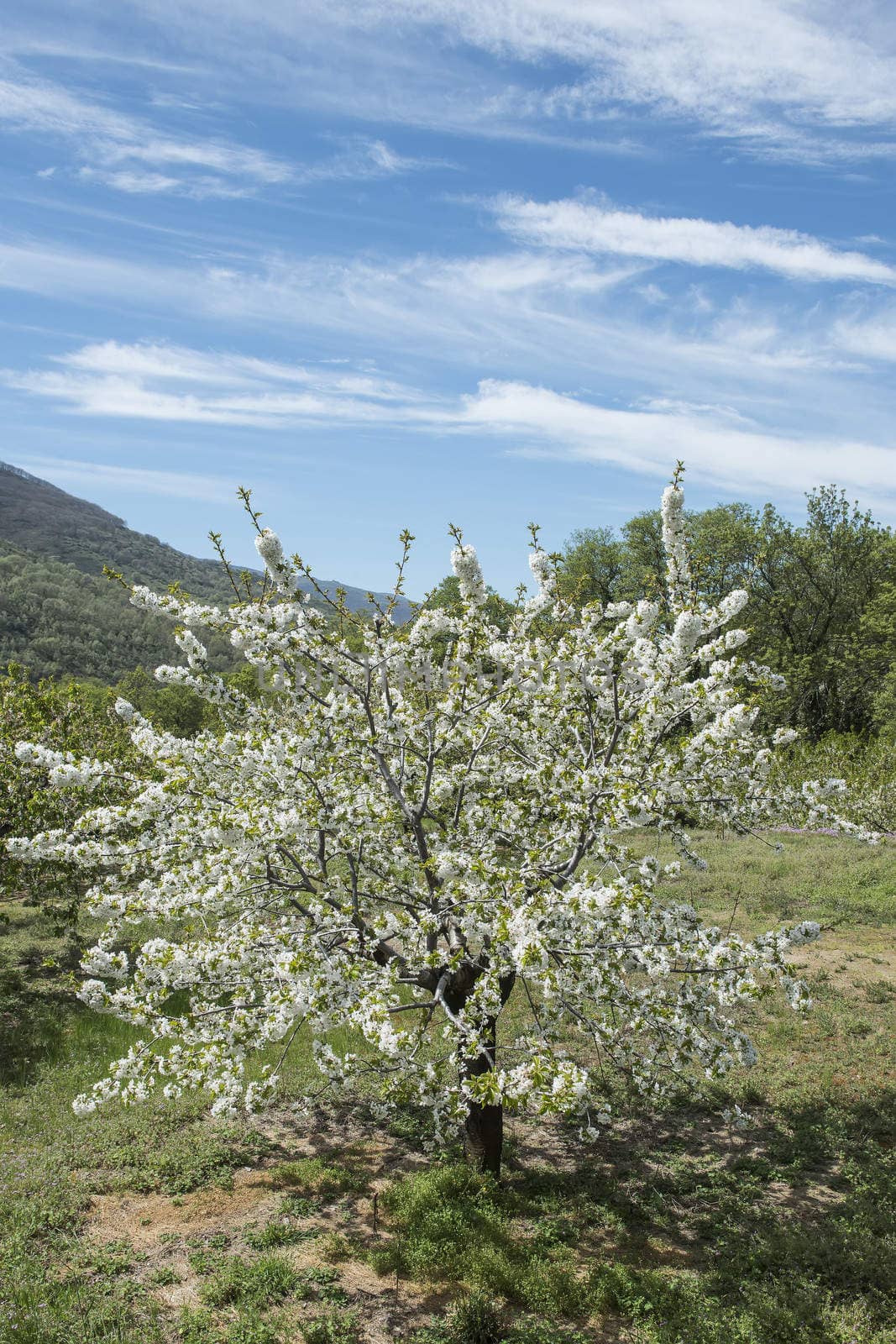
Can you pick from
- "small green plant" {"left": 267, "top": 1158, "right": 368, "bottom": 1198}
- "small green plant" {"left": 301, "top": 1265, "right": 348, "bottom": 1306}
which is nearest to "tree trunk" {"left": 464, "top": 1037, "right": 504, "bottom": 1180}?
"small green plant" {"left": 267, "top": 1158, "right": 368, "bottom": 1198}

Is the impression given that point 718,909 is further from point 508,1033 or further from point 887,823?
point 887,823

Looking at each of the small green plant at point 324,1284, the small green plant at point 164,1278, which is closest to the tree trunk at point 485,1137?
the small green plant at point 324,1284

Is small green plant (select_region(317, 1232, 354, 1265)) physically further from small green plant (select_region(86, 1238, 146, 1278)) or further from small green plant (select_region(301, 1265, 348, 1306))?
small green plant (select_region(86, 1238, 146, 1278))

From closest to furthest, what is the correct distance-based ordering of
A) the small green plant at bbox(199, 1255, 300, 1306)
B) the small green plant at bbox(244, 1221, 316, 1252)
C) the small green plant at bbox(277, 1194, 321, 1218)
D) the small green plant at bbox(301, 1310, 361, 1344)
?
the small green plant at bbox(301, 1310, 361, 1344), the small green plant at bbox(199, 1255, 300, 1306), the small green plant at bbox(244, 1221, 316, 1252), the small green plant at bbox(277, 1194, 321, 1218)

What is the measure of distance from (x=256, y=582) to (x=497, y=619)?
513 cm

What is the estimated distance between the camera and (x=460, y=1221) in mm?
7434

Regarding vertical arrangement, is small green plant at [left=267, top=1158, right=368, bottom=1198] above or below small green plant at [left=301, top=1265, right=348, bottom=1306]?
below

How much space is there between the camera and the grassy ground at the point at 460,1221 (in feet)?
20.4

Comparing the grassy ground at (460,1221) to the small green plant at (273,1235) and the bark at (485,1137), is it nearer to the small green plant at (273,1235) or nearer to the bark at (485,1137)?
the small green plant at (273,1235)

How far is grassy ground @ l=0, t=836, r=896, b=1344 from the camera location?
6.22m

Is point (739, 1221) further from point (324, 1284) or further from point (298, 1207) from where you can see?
point (298, 1207)

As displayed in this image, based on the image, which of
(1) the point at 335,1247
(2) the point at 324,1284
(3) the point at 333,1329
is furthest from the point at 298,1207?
(3) the point at 333,1329

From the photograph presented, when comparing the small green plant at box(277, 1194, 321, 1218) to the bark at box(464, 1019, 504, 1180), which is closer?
the small green plant at box(277, 1194, 321, 1218)

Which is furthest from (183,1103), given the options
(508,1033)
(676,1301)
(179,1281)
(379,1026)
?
(676,1301)
